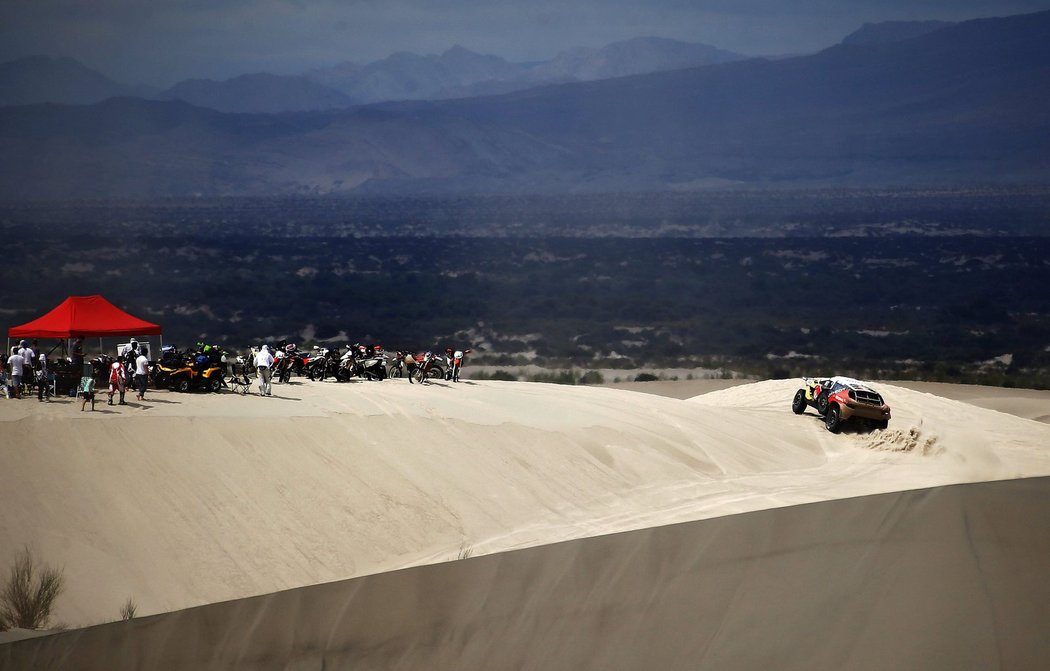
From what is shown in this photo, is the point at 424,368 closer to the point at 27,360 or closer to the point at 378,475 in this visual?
the point at 378,475

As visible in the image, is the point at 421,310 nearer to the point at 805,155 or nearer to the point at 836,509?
the point at 836,509

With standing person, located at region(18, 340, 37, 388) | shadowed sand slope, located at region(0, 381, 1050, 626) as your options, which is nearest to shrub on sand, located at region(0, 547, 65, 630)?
shadowed sand slope, located at region(0, 381, 1050, 626)

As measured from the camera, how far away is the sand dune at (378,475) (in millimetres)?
14805

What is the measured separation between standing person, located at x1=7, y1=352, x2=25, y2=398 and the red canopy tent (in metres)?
1.15

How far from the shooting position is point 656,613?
43.7 feet

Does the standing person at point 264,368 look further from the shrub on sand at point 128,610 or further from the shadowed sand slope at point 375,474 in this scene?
the shrub on sand at point 128,610

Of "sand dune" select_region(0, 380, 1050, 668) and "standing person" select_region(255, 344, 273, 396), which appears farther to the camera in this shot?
"standing person" select_region(255, 344, 273, 396)

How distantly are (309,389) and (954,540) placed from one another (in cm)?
1099

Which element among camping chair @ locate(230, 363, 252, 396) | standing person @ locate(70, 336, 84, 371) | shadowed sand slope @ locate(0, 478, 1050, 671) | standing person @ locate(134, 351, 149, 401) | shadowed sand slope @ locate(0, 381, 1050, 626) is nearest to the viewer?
shadowed sand slope @ locate(0, 478, 1050, 671)

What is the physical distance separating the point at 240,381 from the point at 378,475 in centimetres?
425

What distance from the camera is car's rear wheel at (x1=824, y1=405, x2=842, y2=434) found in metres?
24.5

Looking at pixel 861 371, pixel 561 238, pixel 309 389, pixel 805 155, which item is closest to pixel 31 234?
pixel 561 238

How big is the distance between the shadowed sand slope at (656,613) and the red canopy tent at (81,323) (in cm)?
805

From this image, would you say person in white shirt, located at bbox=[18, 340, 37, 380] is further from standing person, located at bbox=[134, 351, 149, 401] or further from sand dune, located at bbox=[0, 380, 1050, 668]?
standing person, located at bbox=[134, 351, 149, 401]
